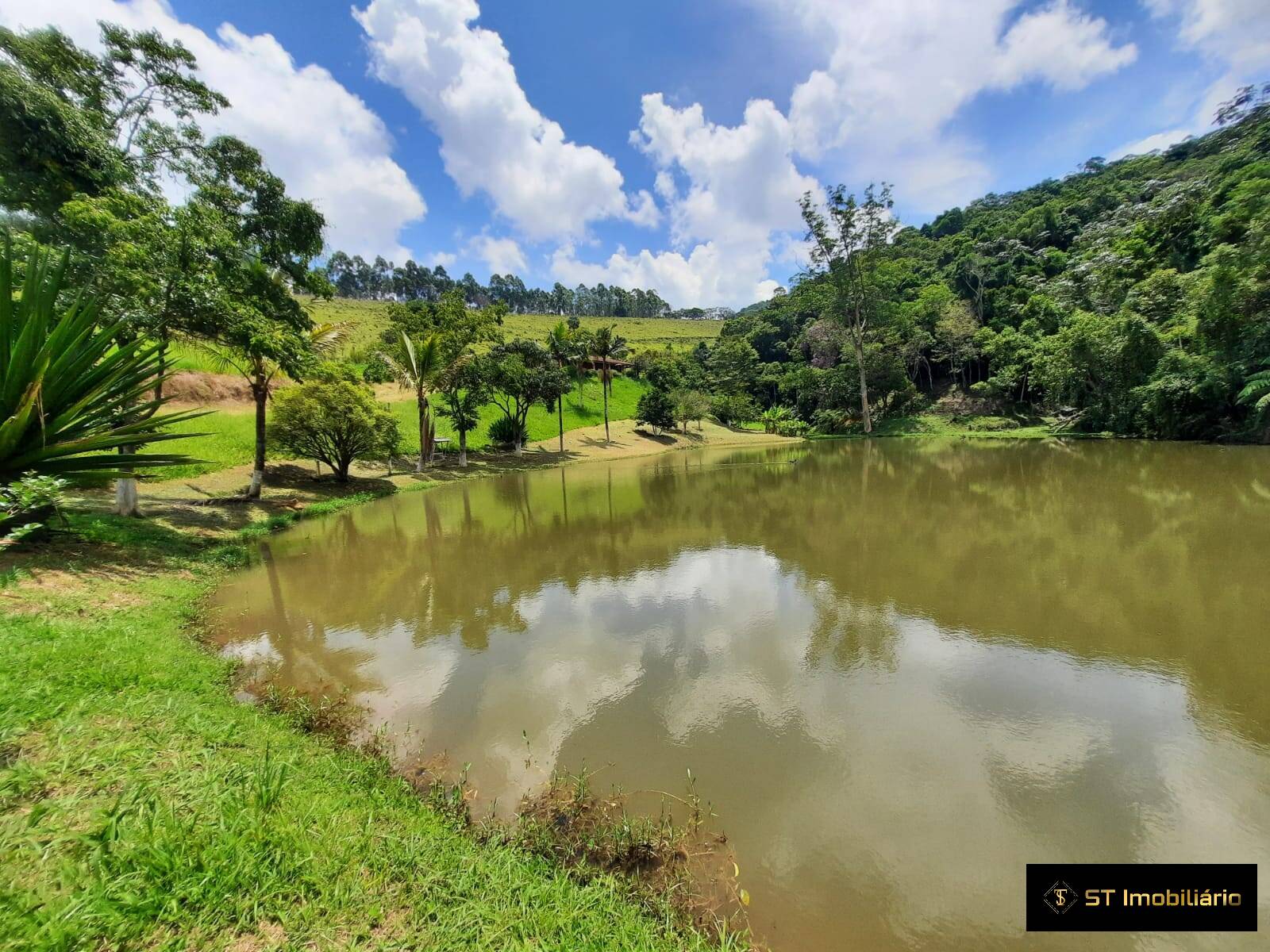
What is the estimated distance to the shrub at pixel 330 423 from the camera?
57.5 ft

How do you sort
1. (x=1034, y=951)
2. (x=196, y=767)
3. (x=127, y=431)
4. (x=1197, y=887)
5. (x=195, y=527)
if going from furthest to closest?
(x=195, y=527)
(x=127, y=431)
(x=196, y=767)
(x=1197, y=887)
(x=1034, y=951)

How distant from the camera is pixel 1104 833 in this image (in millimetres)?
3037

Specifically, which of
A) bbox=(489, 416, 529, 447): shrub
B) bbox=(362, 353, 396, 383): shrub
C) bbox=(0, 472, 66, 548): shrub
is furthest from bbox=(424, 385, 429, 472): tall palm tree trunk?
bbox=(0, 472, 66, 548): shrub

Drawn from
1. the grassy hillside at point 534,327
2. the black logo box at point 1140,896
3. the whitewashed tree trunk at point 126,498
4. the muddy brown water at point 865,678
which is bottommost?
the black logo box at point 1140,896

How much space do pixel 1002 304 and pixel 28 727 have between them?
5679 cm

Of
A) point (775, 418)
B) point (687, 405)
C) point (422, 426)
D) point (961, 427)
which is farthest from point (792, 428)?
point (422, 426)

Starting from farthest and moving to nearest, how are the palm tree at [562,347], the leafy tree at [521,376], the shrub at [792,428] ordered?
the shrub at [792,428] → the palm tree at [562,347] → the leafy tree at [521,376]

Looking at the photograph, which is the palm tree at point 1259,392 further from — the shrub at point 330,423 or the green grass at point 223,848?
the shrub at point 330,423

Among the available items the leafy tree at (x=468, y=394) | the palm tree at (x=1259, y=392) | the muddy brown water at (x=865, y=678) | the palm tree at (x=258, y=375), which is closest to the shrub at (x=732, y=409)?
the leafy tree at (x=468, y=394)

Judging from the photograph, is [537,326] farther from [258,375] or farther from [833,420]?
[258,375]

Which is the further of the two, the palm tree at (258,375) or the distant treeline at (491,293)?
the distant treeline at (491,293)

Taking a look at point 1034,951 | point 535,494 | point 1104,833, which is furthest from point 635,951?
point 535,494

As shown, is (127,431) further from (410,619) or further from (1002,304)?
(1002,304)

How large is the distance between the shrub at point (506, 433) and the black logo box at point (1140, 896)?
30264mm
